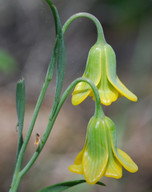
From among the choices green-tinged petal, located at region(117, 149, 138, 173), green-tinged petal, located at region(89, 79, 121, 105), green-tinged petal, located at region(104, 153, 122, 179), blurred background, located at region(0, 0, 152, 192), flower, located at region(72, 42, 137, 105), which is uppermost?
flower, located at region(72, 42, 137, 105)

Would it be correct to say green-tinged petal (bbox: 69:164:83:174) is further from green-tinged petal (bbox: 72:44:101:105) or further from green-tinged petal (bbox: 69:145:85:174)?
green-tinged petal (bbox: 72:44:101:105)

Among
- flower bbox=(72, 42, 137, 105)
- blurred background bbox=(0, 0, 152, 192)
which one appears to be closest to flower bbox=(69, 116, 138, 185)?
flower bbox=(72, 42, 137, 105)

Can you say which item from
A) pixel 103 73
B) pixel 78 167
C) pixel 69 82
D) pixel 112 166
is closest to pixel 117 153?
pixel 112 166

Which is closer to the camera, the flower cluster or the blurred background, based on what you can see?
the flower cluster

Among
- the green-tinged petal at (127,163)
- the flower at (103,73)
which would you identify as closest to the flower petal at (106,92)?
the flower at (103,73)

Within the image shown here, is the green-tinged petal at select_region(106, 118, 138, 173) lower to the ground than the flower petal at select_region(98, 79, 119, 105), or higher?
lower

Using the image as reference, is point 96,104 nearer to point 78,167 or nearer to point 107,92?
point 107,92
